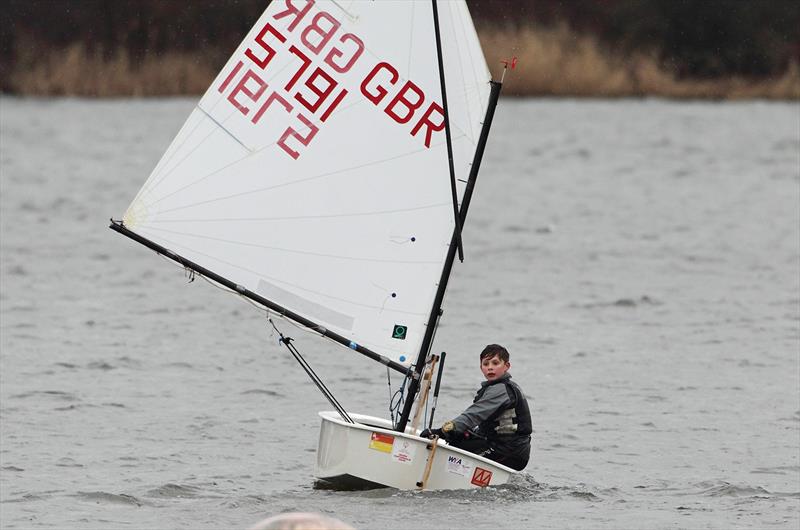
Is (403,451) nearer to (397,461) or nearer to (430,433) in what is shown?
(397,461)

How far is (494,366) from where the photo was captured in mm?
11172

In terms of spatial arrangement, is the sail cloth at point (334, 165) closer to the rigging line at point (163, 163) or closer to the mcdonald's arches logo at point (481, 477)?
the rigging line at point (163, 163)

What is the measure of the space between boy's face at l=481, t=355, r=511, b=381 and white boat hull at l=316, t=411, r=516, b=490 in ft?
2.18

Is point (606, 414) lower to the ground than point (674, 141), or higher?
lower

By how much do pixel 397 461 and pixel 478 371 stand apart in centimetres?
638

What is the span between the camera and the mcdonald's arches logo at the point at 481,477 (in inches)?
433

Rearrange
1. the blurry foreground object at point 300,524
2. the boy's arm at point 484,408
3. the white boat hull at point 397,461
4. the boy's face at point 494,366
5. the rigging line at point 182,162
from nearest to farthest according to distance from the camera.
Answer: the blurry foreground object at point 300,524, the white boat hull at point 397,461, the boy's arm at point 484,408, the boy's face at point 494,366, the rigging line at point 182,162

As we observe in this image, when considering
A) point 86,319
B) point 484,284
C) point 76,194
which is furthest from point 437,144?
point 76,194

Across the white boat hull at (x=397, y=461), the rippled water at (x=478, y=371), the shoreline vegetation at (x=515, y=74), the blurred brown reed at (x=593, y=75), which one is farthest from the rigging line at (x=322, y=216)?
the shoreline vegetation at (x=515, y=74)

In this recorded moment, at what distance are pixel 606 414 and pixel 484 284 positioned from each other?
7.92 meters

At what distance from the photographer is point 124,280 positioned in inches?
915

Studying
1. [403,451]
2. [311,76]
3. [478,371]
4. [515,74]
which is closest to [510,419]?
[403,451]

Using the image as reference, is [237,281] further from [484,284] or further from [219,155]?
[484,284]

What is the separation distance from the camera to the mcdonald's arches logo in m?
11.0
